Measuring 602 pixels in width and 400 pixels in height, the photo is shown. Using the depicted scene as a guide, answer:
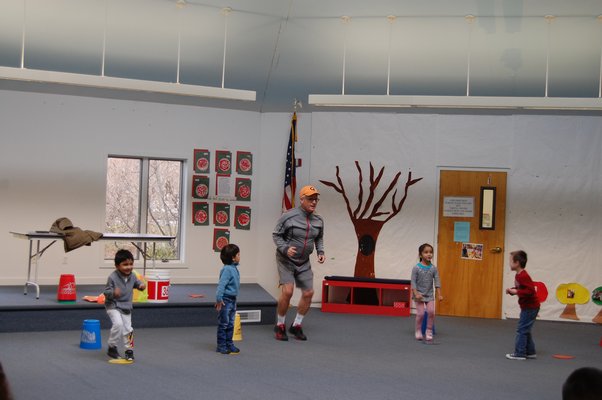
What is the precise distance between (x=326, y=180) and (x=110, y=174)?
2925mm

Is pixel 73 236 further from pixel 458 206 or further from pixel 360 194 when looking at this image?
pixel 458 206

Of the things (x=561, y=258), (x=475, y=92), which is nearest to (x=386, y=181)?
(x=475, y=92)

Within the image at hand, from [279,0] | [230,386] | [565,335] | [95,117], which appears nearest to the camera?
[230,386]

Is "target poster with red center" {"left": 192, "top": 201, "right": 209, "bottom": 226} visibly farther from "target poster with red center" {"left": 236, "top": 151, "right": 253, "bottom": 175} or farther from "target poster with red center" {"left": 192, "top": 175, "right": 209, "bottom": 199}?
"target poster with red center" {"left": 236, "top": 151, "right": 253, "bottom": 175}

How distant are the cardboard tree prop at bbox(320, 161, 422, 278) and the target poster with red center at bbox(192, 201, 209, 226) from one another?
1664 mm

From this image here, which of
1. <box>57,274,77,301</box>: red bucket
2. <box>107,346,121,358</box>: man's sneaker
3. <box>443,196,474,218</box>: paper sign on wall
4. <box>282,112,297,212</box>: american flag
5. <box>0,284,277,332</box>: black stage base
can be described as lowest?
<box>107,346,121,358</box>: man's sneaker

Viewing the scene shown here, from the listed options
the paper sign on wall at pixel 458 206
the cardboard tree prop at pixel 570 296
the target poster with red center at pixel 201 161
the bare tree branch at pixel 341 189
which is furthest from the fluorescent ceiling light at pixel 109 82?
the cardboard tree prop at pixel 570 296

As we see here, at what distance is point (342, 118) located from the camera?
11117 mm

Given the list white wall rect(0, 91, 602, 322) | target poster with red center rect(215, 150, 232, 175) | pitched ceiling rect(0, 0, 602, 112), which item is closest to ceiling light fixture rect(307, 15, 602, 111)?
pitched ceiling rect(0, 0, 602, 112)

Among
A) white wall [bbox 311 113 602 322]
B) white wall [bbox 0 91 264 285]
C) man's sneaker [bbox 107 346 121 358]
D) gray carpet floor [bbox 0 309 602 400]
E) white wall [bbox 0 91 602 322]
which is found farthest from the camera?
white wall [bbox 311 113 602 322]

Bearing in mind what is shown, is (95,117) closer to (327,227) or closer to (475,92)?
(327,227)

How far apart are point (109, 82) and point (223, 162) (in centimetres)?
342

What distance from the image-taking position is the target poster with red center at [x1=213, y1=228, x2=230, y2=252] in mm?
11164

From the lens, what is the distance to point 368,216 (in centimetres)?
1107
